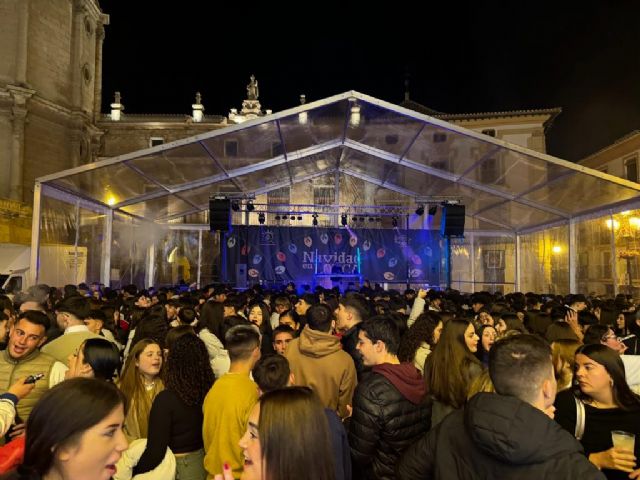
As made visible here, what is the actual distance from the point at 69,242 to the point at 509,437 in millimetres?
14802

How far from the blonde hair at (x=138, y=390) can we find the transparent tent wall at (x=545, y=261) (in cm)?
1665

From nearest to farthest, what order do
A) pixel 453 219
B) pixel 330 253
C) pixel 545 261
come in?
pixel 453 219
pixel 545 261
pixel 330 253

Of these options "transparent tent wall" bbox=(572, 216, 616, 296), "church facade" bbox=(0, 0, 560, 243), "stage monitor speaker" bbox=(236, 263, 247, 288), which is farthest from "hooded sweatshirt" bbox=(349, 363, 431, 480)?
"church facade" bbox=(0, 0, 560, 243)

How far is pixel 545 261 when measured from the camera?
62.4 ft

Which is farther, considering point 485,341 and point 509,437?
point 485,341

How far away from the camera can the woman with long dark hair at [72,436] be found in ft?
5.47

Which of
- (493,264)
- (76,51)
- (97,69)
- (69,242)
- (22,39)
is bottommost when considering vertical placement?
(493,264)

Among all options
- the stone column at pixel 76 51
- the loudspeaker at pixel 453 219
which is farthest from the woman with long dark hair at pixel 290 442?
the stone column at pixel 76 51

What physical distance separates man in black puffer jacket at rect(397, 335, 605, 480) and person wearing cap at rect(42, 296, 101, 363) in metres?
3.23

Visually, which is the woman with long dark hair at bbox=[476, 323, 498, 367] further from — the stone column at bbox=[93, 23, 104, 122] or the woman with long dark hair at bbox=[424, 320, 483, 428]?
the stone column at bbox=[93, 23, 104, 122]

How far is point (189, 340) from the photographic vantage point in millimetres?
3527

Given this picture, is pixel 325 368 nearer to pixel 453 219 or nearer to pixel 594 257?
pixel 594 257

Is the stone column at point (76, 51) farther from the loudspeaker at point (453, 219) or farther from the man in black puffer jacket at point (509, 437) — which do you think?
the man in black puffer jacket at point (509, 437)

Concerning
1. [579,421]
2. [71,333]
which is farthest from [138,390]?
[579,421]
